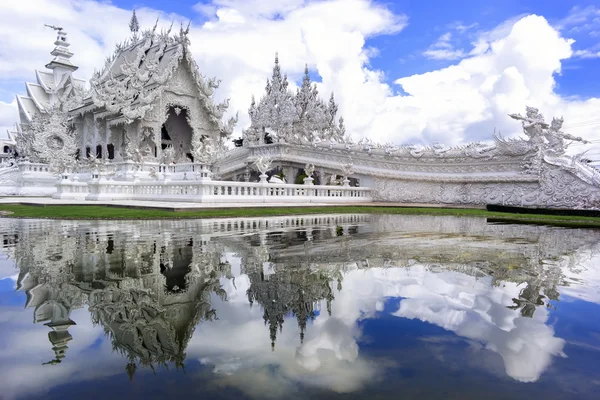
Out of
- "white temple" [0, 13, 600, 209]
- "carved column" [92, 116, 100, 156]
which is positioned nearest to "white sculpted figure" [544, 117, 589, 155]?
"white temple" [0, 13, 600, 209]

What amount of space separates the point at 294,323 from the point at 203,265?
2238mm

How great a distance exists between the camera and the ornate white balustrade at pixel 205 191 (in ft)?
50.6

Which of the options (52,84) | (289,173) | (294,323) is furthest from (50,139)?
(294,323)

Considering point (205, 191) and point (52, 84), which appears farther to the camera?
point (52, 84)

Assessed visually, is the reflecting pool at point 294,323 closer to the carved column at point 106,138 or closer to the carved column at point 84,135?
the carved column at point 106,138

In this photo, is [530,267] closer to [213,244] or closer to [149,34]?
[213,244]

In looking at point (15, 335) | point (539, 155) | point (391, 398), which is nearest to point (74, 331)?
point (15, 335)

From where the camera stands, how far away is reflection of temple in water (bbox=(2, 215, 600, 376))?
3.19m

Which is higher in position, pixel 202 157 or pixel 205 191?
pixel 202 157

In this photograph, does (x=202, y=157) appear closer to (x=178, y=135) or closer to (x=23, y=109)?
(x=178, y=135)

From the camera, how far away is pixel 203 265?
5.10 meters

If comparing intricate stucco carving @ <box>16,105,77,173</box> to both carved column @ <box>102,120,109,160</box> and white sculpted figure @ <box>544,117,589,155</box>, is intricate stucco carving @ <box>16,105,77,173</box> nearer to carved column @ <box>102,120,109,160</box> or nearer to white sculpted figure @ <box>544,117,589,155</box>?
carved column @ <box>102,120,109,160</box>

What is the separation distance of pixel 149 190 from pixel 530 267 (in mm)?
16569

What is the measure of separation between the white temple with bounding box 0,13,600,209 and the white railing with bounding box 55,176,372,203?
54 millimetres
